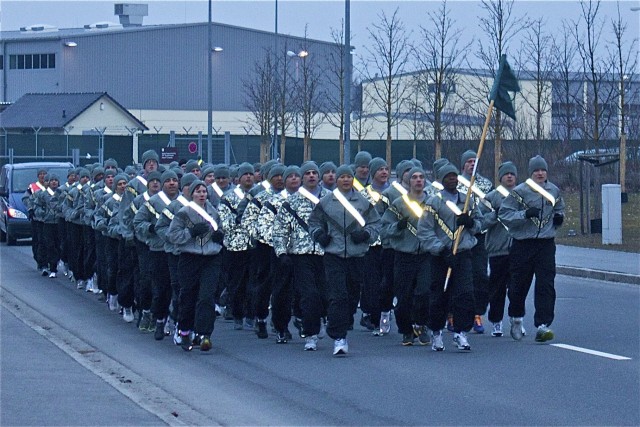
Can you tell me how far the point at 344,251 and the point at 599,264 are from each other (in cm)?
1113

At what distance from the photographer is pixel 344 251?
44.9 ft

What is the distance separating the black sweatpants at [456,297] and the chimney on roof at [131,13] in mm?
77648

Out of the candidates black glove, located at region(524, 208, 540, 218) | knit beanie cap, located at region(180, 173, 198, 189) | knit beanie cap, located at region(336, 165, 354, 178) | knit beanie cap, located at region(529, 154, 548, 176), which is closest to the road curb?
knit beanie cap, located at region(529, 154, 548, 176)

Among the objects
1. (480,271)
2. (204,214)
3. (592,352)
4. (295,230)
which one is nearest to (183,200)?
(204,214)

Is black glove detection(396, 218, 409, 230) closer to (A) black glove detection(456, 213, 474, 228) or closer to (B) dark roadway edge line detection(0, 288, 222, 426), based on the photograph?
(A) black glove detection(456, 213, 474, 228)

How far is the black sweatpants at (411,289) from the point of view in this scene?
14.1 metres

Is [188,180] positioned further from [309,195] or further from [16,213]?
[16,213]

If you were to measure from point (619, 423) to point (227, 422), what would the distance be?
9.11ft

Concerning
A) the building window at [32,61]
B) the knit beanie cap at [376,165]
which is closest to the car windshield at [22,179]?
the knit beanie cap at [376,165]

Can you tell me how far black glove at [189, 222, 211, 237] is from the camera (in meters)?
13.6

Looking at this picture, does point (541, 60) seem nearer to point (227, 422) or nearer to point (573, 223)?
point (573, 223)

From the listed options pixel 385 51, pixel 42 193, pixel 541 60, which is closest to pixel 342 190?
pixel 42 193

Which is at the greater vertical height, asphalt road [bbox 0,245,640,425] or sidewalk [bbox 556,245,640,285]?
sidewalk [bbox 556,245,640,285]

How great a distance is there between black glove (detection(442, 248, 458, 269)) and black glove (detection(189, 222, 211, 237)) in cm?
241
